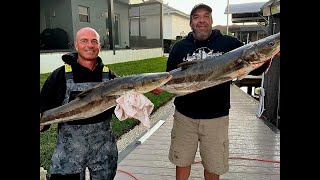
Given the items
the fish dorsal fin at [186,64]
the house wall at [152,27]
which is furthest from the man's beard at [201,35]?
the house wall at [152,27]

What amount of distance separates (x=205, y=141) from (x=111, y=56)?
1254cm

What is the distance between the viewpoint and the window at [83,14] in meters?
14.7

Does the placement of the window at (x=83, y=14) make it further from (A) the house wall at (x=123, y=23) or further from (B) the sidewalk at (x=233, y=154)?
(B) the sidewalk at (x=233, y=154)

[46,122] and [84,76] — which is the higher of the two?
[84,76]

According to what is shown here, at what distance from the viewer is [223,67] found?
2.17 m

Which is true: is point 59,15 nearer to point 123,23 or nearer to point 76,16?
point 76,16

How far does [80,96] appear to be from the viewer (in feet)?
6.95

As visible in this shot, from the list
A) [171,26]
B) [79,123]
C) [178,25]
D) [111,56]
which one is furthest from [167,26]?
[79,123]

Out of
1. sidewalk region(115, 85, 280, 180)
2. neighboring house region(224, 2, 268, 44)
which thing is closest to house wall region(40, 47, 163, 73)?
neighboring house region(224, 2, 268, 44)
